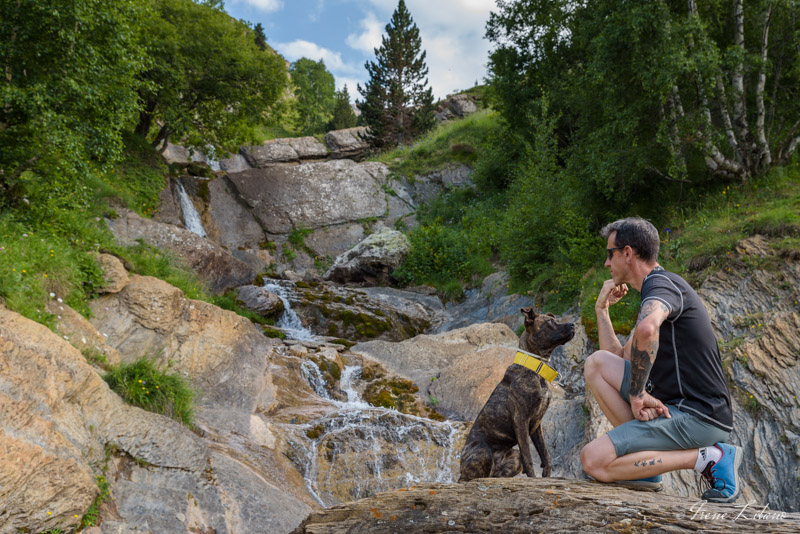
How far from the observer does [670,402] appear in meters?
3.11

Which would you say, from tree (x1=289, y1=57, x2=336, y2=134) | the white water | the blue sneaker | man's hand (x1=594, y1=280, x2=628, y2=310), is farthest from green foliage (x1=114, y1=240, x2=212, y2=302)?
tree (x1=289, y1=57, x2=336, y2=134)

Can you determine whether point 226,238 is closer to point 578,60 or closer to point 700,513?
point 578,60

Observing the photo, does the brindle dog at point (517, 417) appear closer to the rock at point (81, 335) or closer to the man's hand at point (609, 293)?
the man's hand at point (609, 293)

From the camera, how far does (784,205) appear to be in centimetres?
898

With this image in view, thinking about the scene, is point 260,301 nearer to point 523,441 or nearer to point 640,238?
point 523,441

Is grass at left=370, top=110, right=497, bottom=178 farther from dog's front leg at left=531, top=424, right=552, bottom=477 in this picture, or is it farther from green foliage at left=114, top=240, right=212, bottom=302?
dog's front leg at left=531, top=424, right=552, bottom=477

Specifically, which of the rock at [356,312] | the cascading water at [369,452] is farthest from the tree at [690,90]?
the cascading water at [369,452]

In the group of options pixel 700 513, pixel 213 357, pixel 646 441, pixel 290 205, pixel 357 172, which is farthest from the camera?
pixel 357 172

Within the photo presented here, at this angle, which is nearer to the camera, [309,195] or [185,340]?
[185,340]

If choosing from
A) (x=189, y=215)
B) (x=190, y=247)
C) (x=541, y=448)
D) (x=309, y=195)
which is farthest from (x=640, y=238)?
(x=309, y=195)

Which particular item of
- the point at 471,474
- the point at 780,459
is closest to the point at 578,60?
the point at 780,459

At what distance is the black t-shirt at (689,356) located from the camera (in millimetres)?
2984

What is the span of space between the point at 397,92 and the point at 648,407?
35.5m

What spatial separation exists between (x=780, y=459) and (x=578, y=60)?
60.0 feet
